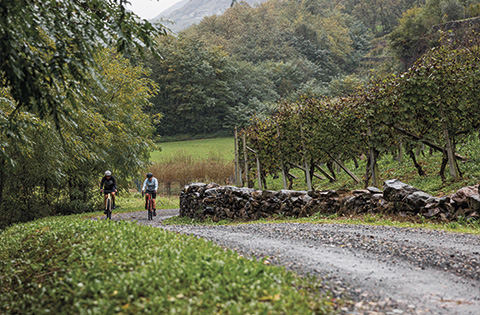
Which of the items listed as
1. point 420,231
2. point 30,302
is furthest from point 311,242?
point 30,302

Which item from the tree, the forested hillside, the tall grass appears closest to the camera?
the tree

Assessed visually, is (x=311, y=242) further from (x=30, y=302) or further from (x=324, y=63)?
(x=324, y=63)

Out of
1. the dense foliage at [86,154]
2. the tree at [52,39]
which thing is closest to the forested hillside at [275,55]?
the dense foliage at [86,154]

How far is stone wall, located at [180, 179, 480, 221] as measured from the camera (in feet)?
29.0

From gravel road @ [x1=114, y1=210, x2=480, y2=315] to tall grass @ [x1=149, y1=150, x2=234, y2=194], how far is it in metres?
20.6

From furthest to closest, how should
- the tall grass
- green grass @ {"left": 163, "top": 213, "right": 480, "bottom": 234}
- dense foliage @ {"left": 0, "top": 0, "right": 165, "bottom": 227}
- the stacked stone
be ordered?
1. the tall grass
2. the stacked stone
3. green grass @ {"left": 163, "top": 213, "right": 480, "bottom": 234}
4. dense foliage @ {"left": 0, "top": 0, "right": 165, "bottom": 227}

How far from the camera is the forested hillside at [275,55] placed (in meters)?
45.9

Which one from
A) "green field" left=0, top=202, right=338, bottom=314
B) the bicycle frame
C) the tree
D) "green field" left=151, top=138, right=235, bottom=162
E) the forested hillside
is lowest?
the bicycle frame

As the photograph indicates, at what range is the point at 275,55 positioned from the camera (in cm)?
7031

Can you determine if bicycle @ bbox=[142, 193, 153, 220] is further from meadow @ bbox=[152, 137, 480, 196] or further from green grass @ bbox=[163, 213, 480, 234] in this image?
meadow @ bbox=[152, 137, 480, 196]

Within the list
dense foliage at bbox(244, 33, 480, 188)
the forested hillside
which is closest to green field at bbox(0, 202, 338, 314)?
dense foliage at bbox(244, 33, 480, 188)

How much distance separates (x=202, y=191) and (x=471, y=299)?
34.0 ft

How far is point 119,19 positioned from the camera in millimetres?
5477

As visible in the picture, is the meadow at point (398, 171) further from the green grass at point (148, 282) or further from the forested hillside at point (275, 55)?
the green grass at point (148, 282)
